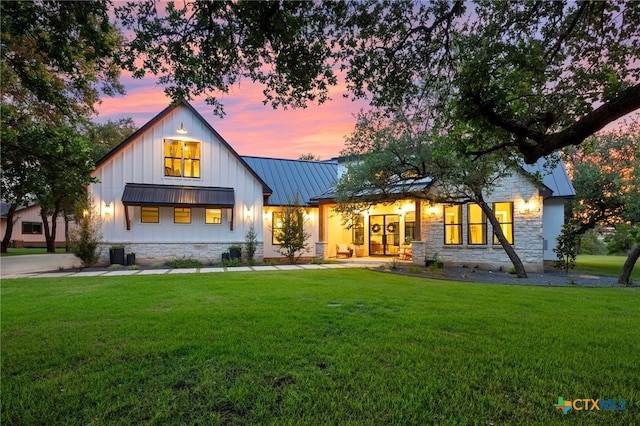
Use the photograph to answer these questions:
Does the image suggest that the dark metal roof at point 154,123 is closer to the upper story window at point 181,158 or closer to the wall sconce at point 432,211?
the upper story window at point 181,158

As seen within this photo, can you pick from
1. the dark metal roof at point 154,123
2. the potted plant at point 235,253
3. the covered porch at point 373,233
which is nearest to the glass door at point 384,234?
the covered porch at point 373,233

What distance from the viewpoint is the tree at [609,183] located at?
15.9m

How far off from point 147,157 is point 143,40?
40.9 feet

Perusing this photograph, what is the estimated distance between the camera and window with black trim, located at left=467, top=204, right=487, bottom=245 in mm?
14625

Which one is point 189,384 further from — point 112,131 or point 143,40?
point 112,131

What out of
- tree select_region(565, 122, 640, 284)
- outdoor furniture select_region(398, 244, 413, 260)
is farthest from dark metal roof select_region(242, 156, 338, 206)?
tree select_region(565, 122, 640, 284)

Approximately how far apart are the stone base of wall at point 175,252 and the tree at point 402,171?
245 inches

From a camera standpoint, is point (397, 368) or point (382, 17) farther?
point (382, 17)

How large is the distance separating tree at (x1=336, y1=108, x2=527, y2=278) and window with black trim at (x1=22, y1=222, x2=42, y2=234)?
112ft

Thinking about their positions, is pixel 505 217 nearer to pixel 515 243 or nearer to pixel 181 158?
pixel 515 243

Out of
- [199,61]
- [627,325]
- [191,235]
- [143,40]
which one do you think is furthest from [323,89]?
[191,235]

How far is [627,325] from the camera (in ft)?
17.2

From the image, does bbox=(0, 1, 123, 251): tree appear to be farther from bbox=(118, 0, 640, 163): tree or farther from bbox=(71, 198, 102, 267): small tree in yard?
bbox=(71, 198, 102, 267): small tree in yard

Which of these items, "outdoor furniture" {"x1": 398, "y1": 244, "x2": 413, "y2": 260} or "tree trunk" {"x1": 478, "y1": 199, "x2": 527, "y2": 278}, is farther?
"outdoor furniture" {"x1": 398, "y1": 244, "x2": 413, "y2": 260}
